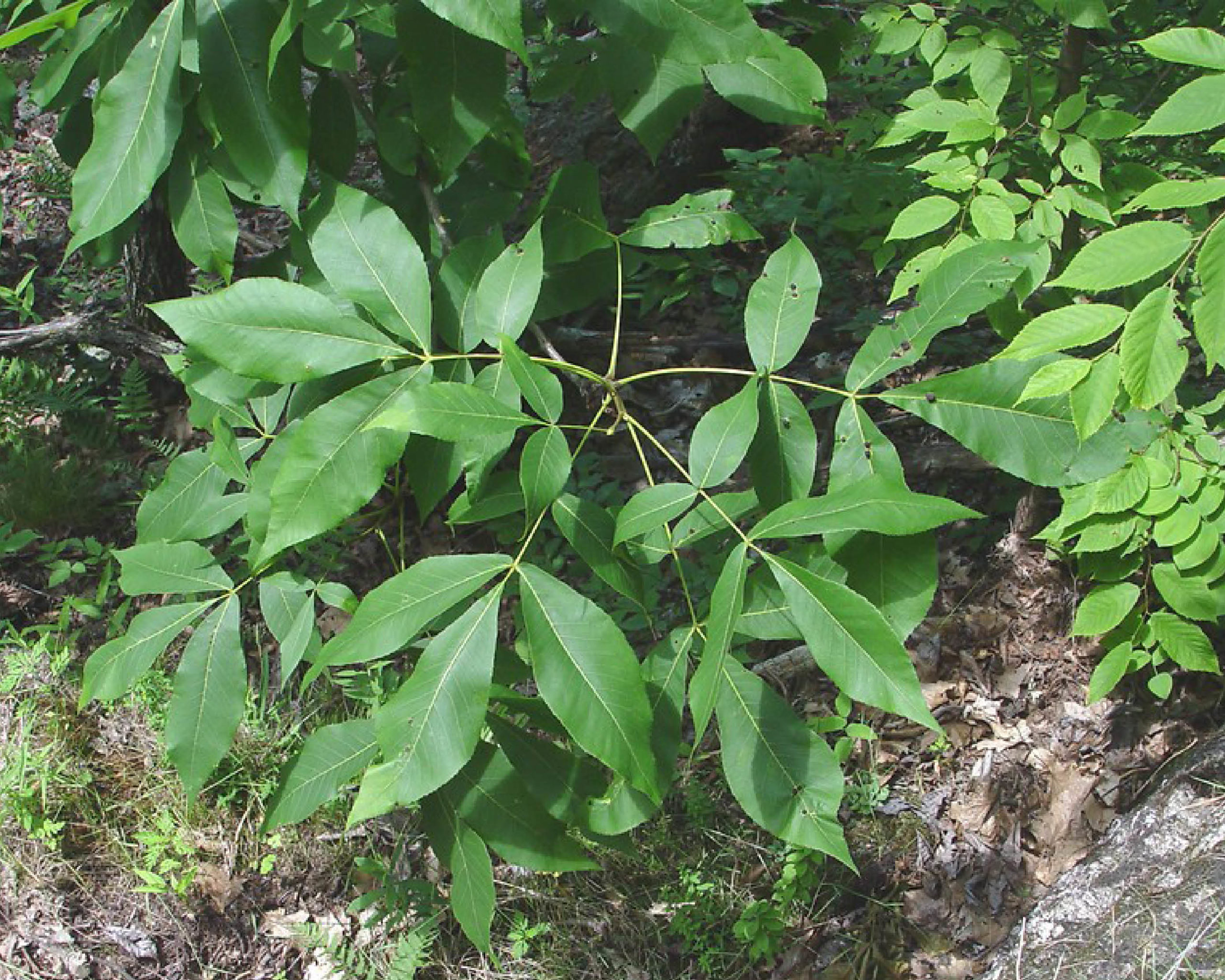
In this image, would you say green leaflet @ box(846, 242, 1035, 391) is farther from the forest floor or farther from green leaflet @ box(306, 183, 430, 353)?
the forest floor

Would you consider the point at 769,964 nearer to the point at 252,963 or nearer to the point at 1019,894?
the point at 1019,894

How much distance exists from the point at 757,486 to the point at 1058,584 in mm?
Result: 1945

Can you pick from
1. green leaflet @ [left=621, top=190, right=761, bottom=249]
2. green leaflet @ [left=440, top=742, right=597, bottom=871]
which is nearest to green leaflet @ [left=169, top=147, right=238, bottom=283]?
green leaflet @ [left=621, top=190, right=761, bottom=249]

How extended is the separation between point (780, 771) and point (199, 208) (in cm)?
121

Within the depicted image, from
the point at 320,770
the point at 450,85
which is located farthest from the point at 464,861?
the point at 450,85

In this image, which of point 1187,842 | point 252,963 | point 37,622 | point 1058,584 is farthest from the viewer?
point 37,622

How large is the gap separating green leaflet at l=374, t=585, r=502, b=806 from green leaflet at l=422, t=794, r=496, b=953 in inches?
13.7

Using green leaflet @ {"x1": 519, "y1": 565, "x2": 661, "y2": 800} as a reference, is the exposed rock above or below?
below

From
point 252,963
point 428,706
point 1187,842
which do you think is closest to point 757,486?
point 428,706

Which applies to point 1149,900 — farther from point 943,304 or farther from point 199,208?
point 199,208

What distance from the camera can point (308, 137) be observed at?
59.8 inches

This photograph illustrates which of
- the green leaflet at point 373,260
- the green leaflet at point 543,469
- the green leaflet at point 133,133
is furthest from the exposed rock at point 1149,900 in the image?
the green leaflet at point 133,133

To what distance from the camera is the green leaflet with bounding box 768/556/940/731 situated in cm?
115

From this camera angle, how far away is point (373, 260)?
149 centimetres
